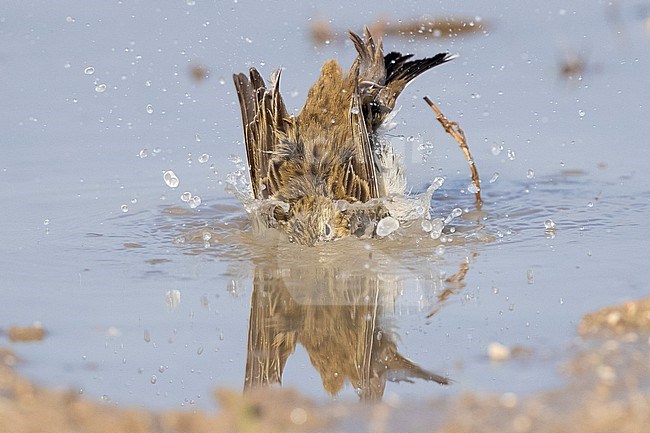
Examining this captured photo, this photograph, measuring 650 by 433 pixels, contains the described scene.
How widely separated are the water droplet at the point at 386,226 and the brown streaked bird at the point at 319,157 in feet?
0.32

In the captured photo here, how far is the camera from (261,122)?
6.26 metres

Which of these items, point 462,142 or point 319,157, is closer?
point 319,157

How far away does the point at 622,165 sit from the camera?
728 cm

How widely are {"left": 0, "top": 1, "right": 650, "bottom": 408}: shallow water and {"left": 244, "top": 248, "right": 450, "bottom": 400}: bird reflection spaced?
0.02 metres

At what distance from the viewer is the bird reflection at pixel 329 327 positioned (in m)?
4.10

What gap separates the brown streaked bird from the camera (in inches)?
241

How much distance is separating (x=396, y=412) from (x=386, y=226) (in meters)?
2.49

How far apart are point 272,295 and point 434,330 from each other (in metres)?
0.97

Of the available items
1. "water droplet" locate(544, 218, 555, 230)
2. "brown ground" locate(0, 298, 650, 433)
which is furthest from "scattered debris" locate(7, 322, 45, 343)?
"water droplet" locate(544, 218, 555, 230)

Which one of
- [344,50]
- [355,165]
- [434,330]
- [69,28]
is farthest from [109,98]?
[434,330]

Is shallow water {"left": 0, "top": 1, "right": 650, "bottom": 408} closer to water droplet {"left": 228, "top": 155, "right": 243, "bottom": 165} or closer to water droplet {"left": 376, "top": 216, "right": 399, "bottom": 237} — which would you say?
water droplet {"left": 376, "top": 216, "right": 399, "bottom": 237}

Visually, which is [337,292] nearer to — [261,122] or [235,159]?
[261,122]

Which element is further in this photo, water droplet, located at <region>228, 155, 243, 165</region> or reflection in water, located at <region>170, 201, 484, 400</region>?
water droplet, located at <region>228, 155, 243, 165</region>

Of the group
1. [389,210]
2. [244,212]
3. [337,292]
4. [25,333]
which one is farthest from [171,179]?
[25,333]
